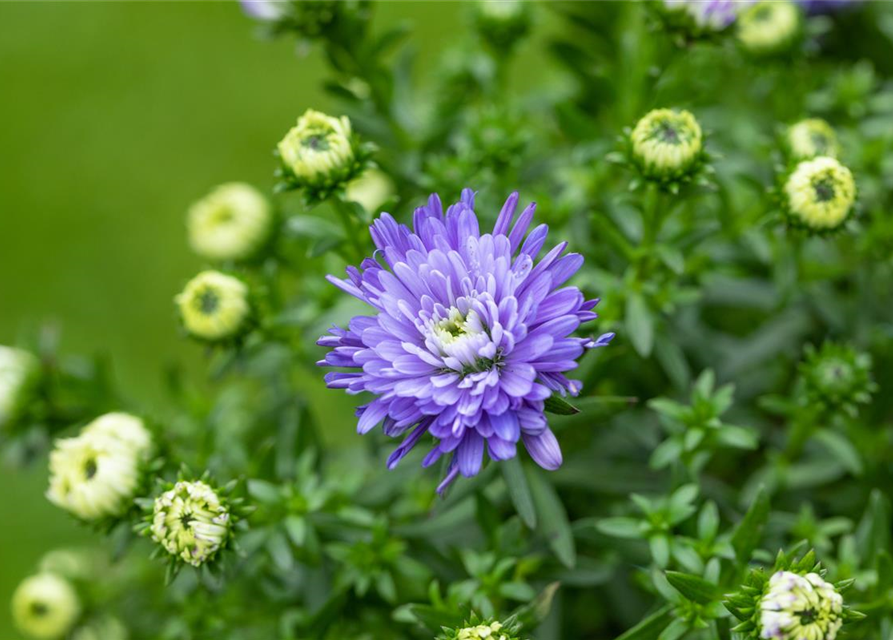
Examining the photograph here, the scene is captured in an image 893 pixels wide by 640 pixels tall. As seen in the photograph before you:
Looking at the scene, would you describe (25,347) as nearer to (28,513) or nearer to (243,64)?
(28,513)

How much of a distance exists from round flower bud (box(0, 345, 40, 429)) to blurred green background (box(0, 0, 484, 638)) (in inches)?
18.5

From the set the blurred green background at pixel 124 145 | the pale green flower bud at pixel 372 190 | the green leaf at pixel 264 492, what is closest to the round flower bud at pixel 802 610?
the green leaf at pixel 264 492

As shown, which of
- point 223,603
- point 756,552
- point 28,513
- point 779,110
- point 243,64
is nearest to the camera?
point 756,552

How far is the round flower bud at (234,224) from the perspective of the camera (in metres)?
1.08

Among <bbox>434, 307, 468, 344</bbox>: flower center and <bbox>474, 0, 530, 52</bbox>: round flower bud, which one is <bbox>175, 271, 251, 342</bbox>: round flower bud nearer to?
<bbox>434, 307, 468, 344</bbox>: flower center

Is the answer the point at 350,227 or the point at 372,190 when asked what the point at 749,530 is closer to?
the point at 350,227

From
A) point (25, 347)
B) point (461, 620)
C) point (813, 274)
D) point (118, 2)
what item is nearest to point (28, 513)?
point (25, 347)

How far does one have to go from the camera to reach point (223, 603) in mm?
1021

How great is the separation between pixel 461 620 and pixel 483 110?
2.08 ft

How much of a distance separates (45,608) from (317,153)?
2.04ft

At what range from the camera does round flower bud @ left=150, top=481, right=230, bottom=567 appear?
2.45 ft

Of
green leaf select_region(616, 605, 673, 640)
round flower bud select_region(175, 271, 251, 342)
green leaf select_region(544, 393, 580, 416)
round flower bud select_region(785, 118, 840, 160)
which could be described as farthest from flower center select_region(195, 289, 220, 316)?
round flower bud select_region(785, 118, 840, 160)

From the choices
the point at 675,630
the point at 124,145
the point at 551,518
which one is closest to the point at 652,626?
the point at 675,630

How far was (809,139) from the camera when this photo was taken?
963 millimetres
